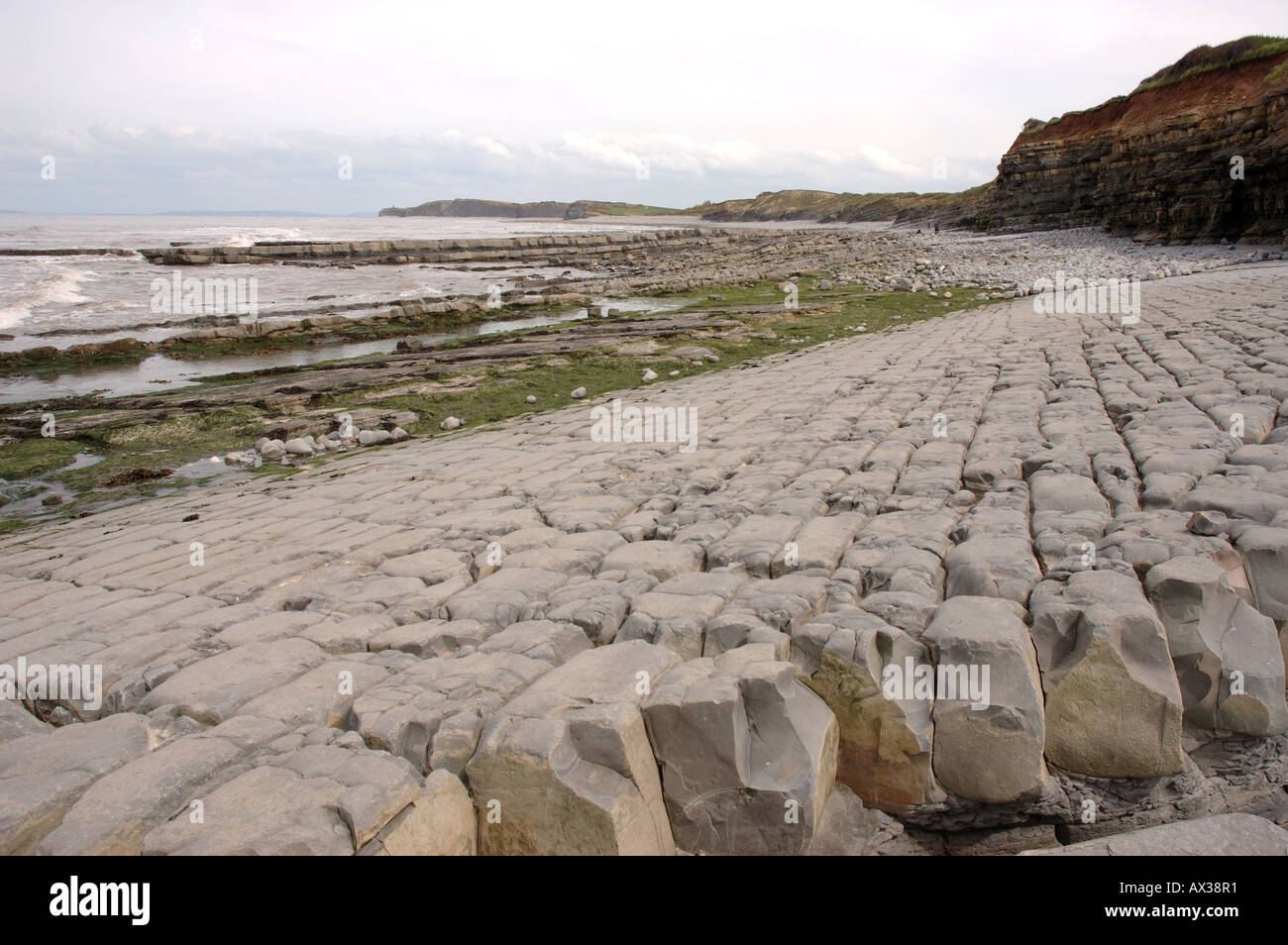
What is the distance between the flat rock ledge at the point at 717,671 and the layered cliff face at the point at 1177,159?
22.0 meters

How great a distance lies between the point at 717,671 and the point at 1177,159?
3116cm

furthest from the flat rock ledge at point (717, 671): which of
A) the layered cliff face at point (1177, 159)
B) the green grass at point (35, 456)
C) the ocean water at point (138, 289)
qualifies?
the layered cliff face at point (1177, 159)

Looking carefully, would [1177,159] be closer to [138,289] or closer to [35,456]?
[35,456]

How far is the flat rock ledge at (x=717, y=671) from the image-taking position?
8.16 ft

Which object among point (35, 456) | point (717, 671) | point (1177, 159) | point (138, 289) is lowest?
point (717, 671)

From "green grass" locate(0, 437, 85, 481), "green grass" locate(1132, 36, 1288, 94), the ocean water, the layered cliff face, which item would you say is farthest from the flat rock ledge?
"green grass" locate(1132, 36, 1288, 94)

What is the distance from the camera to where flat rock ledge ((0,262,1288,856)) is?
249cm

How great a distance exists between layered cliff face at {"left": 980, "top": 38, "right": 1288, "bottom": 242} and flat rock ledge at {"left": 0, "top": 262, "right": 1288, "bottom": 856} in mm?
21997

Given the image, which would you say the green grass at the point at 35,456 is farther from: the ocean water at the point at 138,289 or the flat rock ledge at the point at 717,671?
the ocean water at the point at 138,289

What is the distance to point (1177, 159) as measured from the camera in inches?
1031

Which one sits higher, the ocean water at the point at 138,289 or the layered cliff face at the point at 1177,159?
the layered cliff face at the point at 1177,159

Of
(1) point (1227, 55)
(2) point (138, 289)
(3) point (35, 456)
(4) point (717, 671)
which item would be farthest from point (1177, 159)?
(2) point (138, 289)
